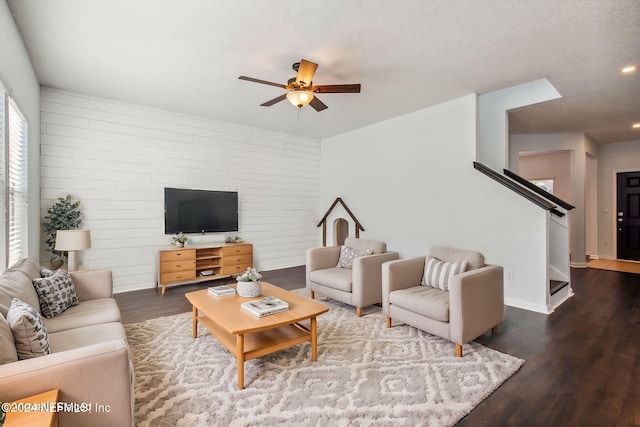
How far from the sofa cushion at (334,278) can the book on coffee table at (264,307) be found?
3.94 ft

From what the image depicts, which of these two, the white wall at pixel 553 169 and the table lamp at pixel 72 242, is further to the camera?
the white wall at pixel 553 169

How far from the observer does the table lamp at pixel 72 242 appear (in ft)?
11.1

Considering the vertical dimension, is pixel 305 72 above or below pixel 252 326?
above

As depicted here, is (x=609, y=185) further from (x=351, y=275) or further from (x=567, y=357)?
(x=351, y=275)

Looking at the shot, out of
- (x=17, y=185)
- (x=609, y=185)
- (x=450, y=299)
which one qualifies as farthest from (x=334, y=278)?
(x=609, y=185)

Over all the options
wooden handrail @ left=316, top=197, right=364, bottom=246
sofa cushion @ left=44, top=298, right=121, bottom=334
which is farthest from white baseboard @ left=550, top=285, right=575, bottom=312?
sofa cushion @ left=44, top=298, right=121, bottom=334

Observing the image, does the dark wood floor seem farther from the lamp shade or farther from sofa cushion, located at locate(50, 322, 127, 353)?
sofa cushion, located at locate(50, 322, 127, 353)

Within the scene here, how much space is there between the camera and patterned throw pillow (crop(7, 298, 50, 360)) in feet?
4.80

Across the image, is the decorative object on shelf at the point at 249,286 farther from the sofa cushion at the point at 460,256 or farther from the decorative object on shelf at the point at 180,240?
the decorative object on shelf at the point at 180,240

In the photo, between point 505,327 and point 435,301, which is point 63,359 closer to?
point 435,301

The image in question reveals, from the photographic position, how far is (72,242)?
11.2ft

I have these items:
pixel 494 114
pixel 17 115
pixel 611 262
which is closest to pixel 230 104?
pixel 17 115

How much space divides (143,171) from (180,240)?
3.99 feet

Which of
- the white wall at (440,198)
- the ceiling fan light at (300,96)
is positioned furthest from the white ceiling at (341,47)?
the white wall at (440,198)
